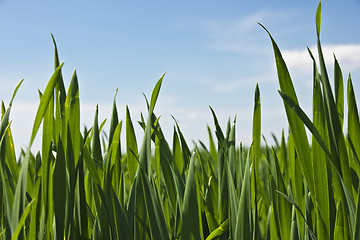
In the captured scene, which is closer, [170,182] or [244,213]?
[244,213]

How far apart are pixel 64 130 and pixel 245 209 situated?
30 cm

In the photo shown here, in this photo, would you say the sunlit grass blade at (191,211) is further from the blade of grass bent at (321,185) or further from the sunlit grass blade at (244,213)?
the blade of grass bent at (321,185)

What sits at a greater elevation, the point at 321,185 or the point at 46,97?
the point at 46,97

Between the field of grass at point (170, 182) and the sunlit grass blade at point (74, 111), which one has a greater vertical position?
the sunlit grass blade at point (74, 111)

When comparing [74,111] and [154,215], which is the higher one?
[74,111]

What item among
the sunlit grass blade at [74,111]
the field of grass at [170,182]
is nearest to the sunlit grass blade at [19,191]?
the field of grass at [170,182]

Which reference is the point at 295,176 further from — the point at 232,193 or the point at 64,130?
the point at 64,130

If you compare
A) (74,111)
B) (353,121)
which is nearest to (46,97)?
(74,111)

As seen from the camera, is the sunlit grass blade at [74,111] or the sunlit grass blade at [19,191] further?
the sunlit grass blade at [74,111]

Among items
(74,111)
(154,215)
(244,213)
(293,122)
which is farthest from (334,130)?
(74,111)

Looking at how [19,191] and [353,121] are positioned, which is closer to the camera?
[19,191]

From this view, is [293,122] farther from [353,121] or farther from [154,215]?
[154,215]

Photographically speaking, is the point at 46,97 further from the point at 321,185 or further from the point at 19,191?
the point at 321,185

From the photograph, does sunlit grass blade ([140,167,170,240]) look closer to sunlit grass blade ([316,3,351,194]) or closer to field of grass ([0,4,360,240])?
field of grass ([0,4,360,240])
